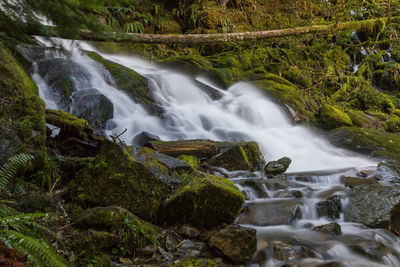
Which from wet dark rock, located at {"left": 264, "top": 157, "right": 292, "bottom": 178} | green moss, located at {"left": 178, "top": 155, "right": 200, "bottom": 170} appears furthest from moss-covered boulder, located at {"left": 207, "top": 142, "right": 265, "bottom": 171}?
green moss, located at {"left": 178, "top": 155, "right": 200, "bottom": 170}

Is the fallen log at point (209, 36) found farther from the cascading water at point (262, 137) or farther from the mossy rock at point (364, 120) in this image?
the mossy rock at point (364, 120)

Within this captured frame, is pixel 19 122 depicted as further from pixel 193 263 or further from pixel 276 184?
pixel 276 184

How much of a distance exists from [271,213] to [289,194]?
915mm

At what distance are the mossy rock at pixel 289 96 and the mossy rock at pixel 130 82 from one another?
4851mm

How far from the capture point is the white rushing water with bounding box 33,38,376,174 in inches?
295

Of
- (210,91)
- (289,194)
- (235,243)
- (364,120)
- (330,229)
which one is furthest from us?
(364,120)

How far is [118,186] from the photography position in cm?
328

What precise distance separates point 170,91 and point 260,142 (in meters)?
3.62

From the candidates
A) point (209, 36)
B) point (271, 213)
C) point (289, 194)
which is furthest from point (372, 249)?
point (209, 36)

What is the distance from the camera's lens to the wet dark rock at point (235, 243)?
110 inches

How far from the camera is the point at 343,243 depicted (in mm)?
3359

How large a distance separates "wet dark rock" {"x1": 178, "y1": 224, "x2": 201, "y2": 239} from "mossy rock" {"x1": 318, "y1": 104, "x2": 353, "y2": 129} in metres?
8.51

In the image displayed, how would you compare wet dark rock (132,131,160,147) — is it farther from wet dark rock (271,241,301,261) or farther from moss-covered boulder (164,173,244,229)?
wet dark rock (271,241,301,261)

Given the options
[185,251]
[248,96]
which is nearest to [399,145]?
[248,96]
